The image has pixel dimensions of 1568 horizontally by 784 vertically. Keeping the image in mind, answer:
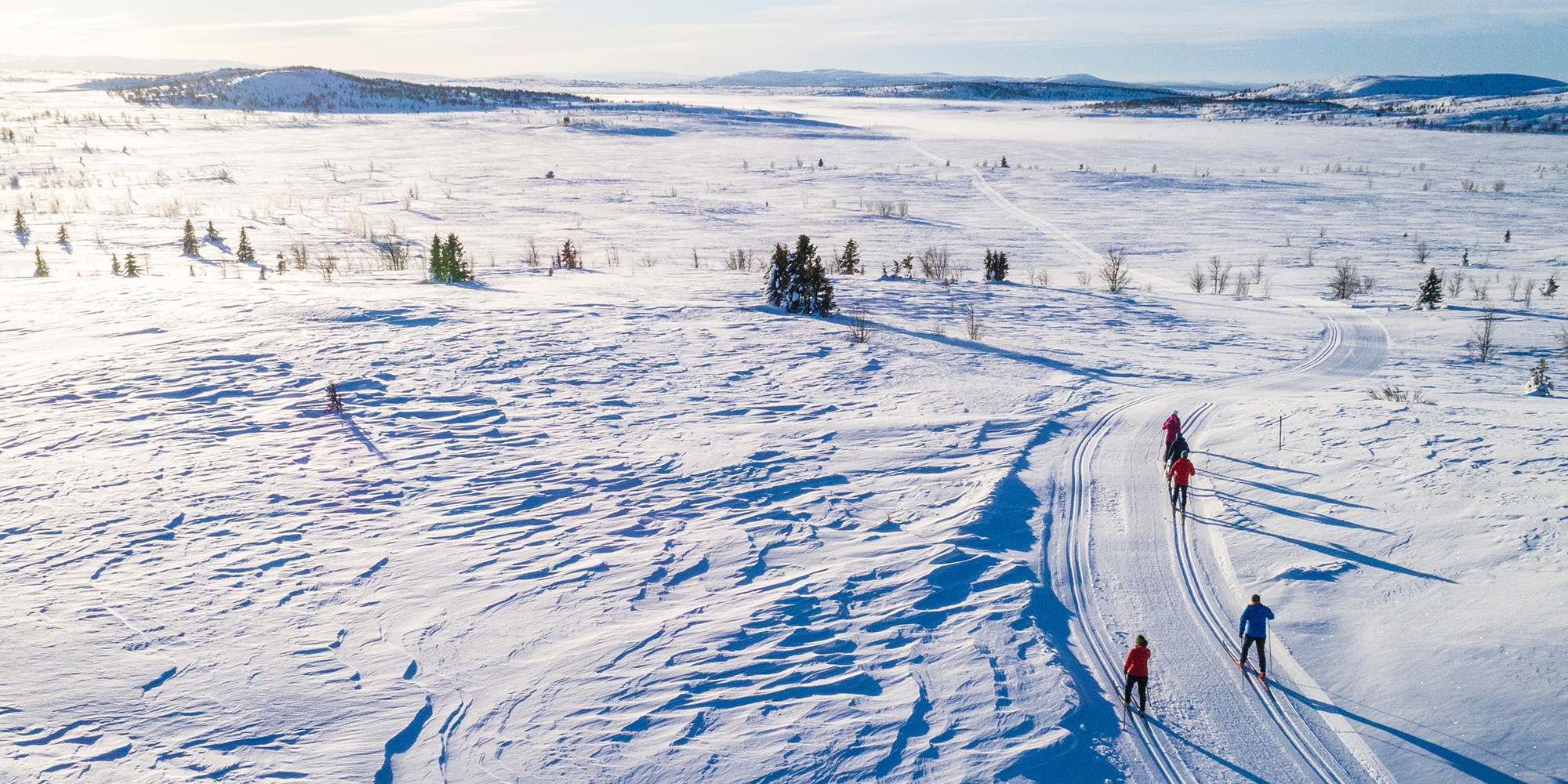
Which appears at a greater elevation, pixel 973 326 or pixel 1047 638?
pixel 973 326

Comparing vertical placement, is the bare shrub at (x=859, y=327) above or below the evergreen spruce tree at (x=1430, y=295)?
below

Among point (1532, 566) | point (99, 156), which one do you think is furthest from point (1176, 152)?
point (99, 156)

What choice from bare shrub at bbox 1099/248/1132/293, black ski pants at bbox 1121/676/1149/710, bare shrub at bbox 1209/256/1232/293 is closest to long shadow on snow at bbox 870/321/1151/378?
bare shrub at bbox 1099/248/1132/293

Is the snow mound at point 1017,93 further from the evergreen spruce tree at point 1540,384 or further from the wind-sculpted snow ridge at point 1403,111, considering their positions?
the evergreen spruce tree at point 1540,384

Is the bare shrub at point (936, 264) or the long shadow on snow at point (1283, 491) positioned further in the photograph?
the bare shrub at point (936, 264)

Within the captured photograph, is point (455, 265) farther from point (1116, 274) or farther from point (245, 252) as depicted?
point (1116, 274)

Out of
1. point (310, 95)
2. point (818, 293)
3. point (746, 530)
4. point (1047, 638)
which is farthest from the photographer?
point (310, 95)

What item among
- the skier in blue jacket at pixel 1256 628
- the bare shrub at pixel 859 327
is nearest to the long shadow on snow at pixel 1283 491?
the skier in blue jacket at pixel 1256 628

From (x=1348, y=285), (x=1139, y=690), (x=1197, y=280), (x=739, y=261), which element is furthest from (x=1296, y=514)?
(x=739, y=261)
